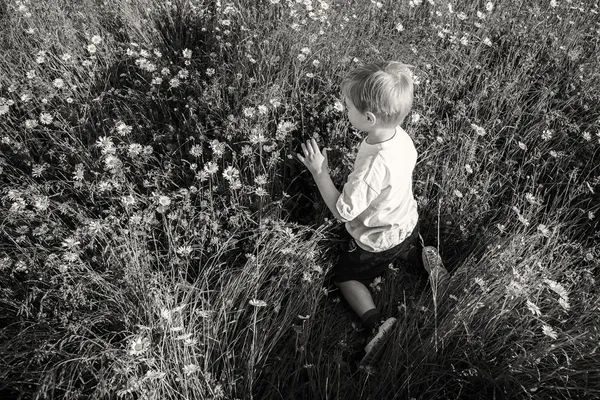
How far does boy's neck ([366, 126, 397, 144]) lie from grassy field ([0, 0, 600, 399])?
1.75 ft

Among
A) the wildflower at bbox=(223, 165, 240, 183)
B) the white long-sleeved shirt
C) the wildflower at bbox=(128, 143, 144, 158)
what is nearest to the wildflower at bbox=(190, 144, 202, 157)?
the wildflower at bbox=(223, 165, 240, 183)

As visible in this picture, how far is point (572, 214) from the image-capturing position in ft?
8.73

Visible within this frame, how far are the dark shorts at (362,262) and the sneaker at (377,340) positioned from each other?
271 mm

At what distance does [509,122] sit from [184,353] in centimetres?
245

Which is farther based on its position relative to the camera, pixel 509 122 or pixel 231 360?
pixel 509 122

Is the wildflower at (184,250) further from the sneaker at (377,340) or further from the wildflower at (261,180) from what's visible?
the sneaker at (377,340)

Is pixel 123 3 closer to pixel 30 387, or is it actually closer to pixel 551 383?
pixel 30 387

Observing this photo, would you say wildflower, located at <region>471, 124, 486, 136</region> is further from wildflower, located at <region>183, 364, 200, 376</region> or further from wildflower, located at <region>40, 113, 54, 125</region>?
wildflower, located at <region>40, 113, 54, 125</region>

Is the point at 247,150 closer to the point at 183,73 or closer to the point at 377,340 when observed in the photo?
the point at 183,73

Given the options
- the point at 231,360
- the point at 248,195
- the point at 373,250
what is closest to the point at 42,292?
the point at 231,360

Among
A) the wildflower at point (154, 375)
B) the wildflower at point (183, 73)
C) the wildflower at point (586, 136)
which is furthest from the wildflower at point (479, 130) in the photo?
the wildflower at point (154, 375)

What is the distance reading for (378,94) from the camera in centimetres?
188

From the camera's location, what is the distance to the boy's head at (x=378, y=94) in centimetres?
188

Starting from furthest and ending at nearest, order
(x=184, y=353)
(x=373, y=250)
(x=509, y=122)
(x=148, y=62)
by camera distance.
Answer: (x=509, y=122) → (x=148, y=62) → (x=373, y=250) → (x=184, y=353)
